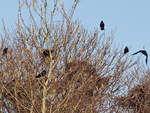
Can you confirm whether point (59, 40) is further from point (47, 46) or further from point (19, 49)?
point (19, 49)

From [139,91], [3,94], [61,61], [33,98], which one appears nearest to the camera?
[33,98]

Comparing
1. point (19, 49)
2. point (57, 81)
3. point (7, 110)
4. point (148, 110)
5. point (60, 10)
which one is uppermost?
point (60, 10)

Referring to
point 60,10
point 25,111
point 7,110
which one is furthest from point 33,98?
point 60,10

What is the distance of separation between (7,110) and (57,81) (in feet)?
5.15

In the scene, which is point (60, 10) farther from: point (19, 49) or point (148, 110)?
point (148, 110)

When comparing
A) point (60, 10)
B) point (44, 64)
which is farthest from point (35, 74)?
point (60, 10)

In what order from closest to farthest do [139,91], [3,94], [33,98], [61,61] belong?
[33,98], [3,94], [61,61], [139,91]

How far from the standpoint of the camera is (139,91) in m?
16.7

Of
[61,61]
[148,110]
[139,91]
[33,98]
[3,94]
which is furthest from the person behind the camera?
[139,91]

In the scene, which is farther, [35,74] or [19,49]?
[19,49]

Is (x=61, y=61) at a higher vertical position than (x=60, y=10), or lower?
lower

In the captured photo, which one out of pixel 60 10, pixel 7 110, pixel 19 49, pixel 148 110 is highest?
pixel 60 10

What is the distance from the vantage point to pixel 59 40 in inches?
381

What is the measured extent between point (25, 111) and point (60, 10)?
2.88 m
